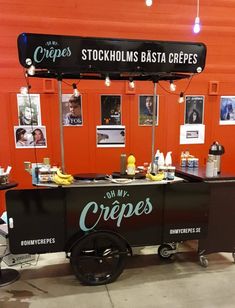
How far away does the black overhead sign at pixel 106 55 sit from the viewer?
87.8 inches

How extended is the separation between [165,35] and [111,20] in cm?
78

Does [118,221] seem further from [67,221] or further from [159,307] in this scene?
[159,307]

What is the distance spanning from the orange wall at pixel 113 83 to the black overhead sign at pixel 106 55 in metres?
1.36

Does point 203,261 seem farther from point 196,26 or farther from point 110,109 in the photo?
point 196,26

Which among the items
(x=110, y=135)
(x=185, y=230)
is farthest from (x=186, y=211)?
(x=110, y=135)

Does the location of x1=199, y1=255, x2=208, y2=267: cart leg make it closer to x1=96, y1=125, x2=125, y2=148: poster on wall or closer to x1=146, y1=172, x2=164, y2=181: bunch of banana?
x1=146, y1=172, x2=164, y2=181: bunch of banana

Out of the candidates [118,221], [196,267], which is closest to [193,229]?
[196,267]

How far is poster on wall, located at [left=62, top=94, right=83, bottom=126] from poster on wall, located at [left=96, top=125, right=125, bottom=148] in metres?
0.32

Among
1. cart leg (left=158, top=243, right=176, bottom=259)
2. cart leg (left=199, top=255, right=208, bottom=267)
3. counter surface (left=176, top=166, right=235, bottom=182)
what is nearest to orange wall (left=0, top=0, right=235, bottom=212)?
counter surface (left=176, top=166, right=235, bottom=182)

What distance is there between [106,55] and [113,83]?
4.71 ft

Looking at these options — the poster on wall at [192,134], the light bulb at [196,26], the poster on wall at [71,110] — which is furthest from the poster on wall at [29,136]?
the light bulb at [196,26]

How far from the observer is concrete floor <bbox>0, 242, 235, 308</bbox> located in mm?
2365

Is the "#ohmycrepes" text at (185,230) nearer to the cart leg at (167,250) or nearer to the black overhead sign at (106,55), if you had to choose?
the cart leg at (167,250)

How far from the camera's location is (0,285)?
260 cm
